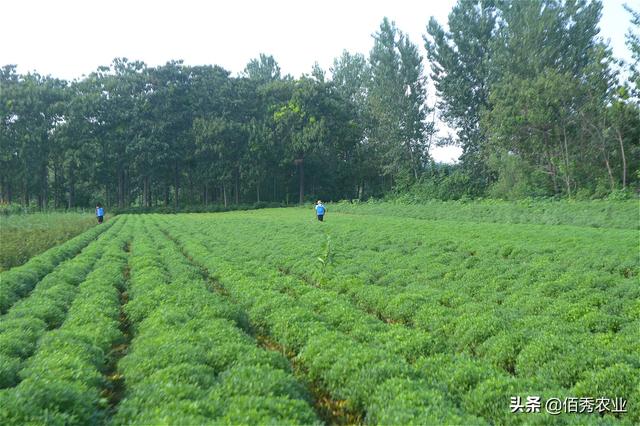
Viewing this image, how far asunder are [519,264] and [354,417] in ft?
45.4

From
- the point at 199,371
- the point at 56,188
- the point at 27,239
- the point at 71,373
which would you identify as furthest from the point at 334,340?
the point at 56,188

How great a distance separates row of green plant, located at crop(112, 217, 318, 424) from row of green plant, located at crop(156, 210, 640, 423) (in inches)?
73.6

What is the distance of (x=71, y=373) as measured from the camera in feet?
29.2

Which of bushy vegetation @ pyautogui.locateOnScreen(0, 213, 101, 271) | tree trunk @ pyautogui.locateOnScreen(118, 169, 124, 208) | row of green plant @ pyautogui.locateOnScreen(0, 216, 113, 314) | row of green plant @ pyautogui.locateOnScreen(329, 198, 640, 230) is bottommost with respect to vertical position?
row of green plant @ pyautogui.locateOnScreen(0, 216, 113, 314)

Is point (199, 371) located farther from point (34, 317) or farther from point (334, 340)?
point (34, 317)

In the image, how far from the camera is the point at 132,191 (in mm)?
113562

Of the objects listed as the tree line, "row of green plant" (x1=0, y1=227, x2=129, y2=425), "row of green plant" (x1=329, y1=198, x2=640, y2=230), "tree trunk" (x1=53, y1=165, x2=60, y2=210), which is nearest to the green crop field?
"row of green plant" (x1=0, y1=227, x2=129, y2=425)

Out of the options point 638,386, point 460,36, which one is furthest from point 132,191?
point 638,386

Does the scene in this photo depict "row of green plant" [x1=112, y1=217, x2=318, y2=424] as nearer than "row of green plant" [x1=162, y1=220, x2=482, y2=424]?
Yes

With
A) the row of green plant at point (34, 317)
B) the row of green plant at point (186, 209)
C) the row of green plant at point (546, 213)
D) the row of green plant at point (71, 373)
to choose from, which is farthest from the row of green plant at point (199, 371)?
the row of green plant at point (186, 209)

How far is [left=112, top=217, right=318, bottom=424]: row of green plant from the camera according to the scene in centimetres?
746

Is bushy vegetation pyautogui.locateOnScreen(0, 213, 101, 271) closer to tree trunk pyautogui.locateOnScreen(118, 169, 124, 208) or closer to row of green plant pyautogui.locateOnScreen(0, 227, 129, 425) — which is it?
row of green plant pyautogui.locateOnScreen(0, 227, 129, 425)

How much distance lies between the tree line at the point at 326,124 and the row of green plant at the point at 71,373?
2123 inches

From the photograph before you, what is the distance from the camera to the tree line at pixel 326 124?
205ft
